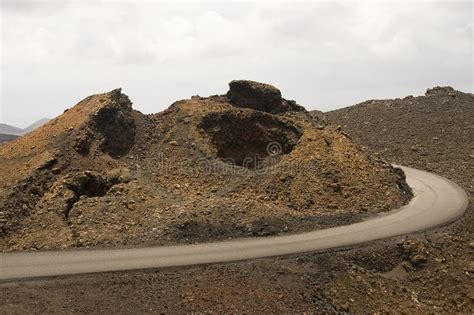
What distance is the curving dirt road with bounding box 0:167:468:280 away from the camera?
892 inches

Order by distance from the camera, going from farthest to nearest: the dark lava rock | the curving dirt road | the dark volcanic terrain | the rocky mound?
1. the dark lava rock
2. the rocky mound
3. the curving dirt road
4. the dark volcanic terrain

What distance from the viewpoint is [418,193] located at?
1465 inches

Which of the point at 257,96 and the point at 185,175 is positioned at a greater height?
the point at 257,96

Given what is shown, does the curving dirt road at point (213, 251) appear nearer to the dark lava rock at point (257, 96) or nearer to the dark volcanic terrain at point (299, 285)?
the dark volcanic terrain at point (299, 285)

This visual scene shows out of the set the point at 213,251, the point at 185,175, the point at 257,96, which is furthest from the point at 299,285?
the point at 257,96

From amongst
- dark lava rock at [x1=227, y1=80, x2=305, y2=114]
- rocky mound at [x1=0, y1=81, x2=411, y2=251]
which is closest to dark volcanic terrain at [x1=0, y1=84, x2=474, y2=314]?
rocky mound at [x1=0, y1=81, x2=411, y2=251]

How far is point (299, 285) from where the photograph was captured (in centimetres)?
2202

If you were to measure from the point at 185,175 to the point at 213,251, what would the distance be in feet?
32.9

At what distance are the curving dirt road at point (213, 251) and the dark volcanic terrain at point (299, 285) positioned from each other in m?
0.80

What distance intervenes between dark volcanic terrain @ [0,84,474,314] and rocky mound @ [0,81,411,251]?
166 inches

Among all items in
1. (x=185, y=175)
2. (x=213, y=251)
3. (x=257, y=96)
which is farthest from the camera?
(x=257, y=96)

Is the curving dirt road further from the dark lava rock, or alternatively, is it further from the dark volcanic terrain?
the dark lava rock

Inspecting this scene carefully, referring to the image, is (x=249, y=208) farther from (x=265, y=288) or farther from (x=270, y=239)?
(x=265, y=288)

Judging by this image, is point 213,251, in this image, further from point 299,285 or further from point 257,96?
point 257,96
